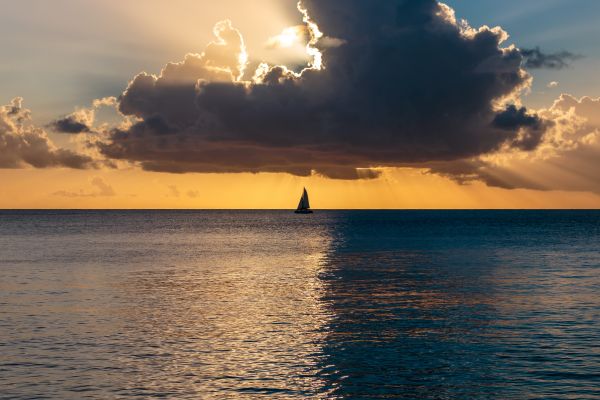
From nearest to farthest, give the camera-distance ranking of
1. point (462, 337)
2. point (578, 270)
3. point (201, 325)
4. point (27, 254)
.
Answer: point (462, 337) → point (201, 325) → point (578, 270) → point (27, 254)

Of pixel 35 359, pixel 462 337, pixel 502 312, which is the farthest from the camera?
pixel 502 312

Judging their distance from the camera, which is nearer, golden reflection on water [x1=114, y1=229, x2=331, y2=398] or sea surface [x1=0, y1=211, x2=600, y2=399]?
sea surface [x1=0, y1=211, x2=600, y2=399]

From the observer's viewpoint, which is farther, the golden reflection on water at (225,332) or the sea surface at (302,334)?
the golden reflection on water at (225,332)

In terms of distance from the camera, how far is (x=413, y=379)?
31234mm

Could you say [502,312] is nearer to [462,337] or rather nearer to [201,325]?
[462,337]

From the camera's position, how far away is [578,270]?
82.4m

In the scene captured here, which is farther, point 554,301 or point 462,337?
point 554,301

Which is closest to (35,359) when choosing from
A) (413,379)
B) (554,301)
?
(413,379)

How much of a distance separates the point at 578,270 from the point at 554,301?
3116cm

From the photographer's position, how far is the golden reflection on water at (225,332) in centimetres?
3062

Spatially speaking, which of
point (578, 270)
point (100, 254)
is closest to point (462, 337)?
point (578, 270)

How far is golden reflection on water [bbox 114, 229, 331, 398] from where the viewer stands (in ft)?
100

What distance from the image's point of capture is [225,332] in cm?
4206

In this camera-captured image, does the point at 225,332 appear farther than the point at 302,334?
Yes
